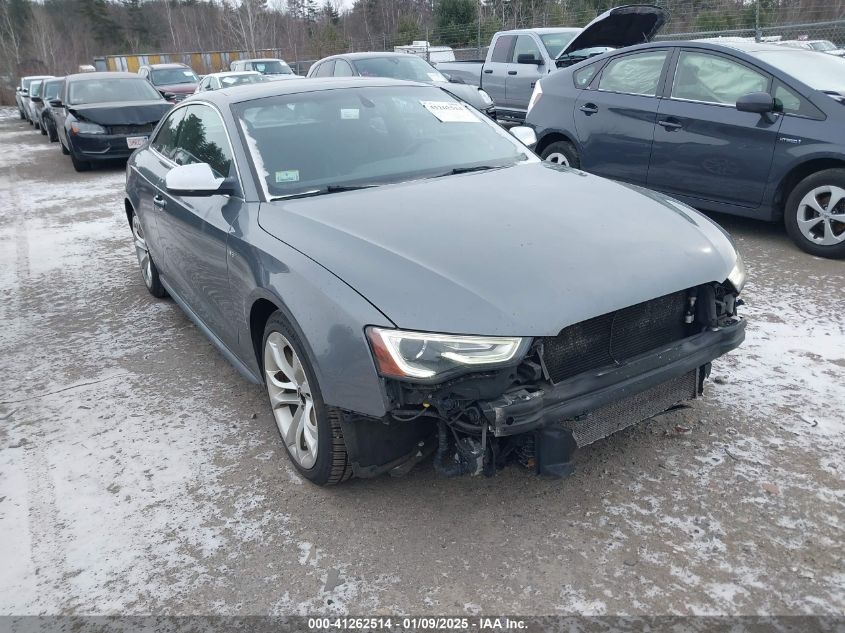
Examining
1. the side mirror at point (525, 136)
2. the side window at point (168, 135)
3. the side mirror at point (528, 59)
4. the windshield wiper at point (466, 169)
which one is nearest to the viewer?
the windshield wiper at point (466, 169)

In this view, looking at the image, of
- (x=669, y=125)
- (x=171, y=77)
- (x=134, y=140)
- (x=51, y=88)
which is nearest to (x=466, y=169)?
(x=669, y=125)

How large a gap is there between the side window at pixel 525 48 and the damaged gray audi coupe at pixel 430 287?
9.38 metres

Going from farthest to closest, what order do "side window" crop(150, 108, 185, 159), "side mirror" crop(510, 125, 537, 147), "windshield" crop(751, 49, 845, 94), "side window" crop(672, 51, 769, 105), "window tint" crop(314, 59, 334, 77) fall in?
"window tint" crop(314, 59, 334, 77) → "side window" crop(672, 51, 769, 105) → "windshield" crop(751, 49, 845, 94) → "side window" crop(150, 108, 185, 159) → "side mirror" crop(510, 125, 537, 147)

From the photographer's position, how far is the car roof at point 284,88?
378cm

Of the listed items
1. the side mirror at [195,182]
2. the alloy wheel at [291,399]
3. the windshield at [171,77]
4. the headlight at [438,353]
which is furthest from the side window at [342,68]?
the headlight at [438,353]

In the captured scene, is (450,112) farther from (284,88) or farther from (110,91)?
(110,91)

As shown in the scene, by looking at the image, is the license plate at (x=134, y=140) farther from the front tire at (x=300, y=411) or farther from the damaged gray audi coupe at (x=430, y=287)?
the front tire at (x=300, y=411)

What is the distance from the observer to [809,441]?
120 inches

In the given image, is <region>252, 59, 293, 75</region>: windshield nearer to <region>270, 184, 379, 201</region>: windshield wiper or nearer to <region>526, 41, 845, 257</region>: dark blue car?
<region>526, 41, 845, 257</region>: dark blue car

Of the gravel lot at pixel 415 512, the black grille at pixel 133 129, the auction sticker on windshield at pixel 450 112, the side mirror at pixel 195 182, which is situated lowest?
the gravel lot at pixel 415 512

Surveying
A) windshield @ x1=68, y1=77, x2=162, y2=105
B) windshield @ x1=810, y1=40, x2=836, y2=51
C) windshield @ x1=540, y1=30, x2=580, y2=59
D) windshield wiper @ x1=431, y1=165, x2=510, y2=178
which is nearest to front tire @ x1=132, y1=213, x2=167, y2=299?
windshield wiper @ x1=431, y1=165, x2=510, y2=178

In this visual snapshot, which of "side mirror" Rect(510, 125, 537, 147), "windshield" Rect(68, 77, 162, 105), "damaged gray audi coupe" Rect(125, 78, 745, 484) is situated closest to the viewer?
"damaged gray audi coupe" Rect(125, 78, 745, 484)

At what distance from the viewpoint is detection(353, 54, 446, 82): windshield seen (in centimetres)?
1147

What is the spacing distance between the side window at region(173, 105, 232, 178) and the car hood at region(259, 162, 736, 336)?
61cm
